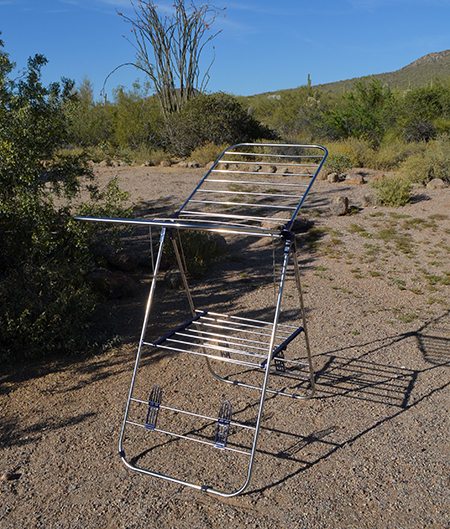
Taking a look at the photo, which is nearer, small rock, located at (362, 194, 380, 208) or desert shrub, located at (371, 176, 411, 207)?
desert shrub, located at (371, 176, 411, 207)

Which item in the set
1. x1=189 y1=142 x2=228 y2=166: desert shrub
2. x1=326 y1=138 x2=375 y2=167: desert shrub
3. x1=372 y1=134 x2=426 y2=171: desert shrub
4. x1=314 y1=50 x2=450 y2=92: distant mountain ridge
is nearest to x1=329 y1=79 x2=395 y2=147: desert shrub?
x1=326 y1=138 x2=375 y2=167: desert shrub

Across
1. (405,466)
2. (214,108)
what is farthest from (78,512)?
(214,108)

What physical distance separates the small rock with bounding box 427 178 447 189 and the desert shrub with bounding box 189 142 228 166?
7.14 meters

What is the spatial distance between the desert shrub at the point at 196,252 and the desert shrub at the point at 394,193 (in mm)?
3960

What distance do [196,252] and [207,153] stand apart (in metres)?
9.88

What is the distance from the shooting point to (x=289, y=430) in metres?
3.61

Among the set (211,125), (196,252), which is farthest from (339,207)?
(211,125)

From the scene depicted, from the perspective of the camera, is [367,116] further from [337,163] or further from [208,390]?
[208,390]

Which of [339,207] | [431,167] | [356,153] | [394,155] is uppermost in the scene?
[356,153]

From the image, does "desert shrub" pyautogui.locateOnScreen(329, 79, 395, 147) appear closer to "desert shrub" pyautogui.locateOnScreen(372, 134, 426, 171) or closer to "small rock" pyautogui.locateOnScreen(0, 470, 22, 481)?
"desert shrub" pyautogui.locateOnScreen(372, 134, 426, 171)

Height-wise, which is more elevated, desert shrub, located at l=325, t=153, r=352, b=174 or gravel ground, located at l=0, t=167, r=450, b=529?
desert shrub, located at l=325, t=153, r=352, b=174

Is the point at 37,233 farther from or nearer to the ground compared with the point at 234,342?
farther from the ground

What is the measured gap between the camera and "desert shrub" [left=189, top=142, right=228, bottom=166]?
54.2 feet

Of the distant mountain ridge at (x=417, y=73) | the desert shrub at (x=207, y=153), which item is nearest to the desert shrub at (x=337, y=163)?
the desert shrub at (x=207, y=153)
